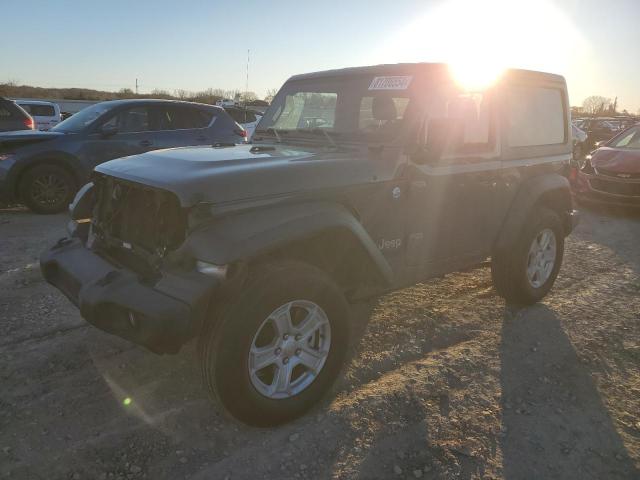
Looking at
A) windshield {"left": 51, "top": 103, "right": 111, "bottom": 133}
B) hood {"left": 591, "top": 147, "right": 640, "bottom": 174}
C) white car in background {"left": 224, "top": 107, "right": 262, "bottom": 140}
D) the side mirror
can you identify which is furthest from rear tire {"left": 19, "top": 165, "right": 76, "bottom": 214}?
hood {"left": 591, "top": 147, "right": 640, "bottom": 174}

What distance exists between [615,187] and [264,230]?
27.5 ft

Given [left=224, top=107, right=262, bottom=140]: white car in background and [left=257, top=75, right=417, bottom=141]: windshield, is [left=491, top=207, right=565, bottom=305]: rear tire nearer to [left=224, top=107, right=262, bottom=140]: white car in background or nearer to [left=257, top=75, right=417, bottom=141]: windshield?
[left=257, top=75, right=417, bottom=141]: windshield

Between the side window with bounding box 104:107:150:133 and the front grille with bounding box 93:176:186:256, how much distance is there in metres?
4.98

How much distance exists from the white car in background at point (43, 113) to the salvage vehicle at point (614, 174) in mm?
15247

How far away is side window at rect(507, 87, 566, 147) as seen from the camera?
3.98 m

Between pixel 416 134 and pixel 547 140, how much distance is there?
1824 mm

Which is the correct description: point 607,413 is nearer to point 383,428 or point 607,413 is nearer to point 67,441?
point 383,428

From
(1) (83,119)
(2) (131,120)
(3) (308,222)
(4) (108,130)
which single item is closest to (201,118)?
(2) (131,120)

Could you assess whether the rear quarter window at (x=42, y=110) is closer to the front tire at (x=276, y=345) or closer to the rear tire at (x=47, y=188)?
the rear tire at (x=47, y=188)

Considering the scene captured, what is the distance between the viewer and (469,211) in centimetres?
373

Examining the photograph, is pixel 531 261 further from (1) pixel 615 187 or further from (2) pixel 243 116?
(2) pixel 243 116

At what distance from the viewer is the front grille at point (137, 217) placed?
8.49ft

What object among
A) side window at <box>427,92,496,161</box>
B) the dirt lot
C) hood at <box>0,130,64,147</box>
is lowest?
the dirt lot

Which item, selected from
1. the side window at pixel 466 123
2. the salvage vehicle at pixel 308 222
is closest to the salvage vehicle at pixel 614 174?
the salvage vehicle at pixel 308 222
